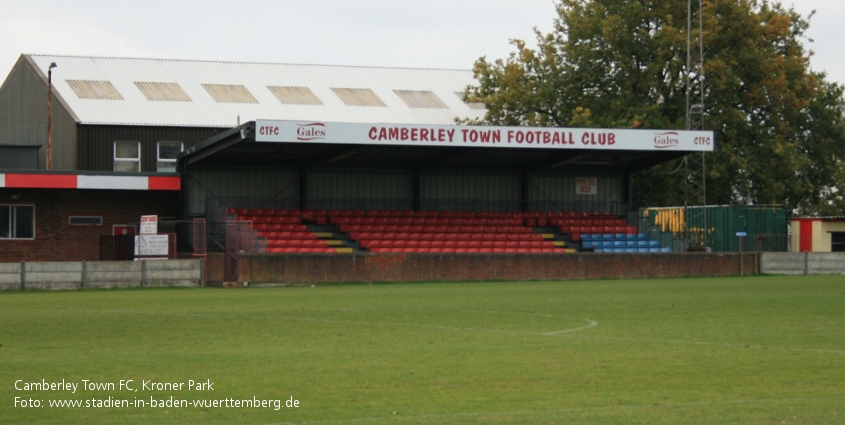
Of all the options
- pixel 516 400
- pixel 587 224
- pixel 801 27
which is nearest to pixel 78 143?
pixel 587 224

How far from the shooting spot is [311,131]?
1497 inches

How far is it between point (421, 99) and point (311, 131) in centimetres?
1966

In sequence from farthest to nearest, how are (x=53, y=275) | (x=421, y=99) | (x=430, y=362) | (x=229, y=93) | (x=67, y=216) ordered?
(x=421, y=99) → (x=229, y=93) → (x=67, y=216) → (x=53, y=275) → (x=430, y=362)

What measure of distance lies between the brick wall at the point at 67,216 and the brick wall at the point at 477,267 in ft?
34.6

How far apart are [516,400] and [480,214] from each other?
113 feet

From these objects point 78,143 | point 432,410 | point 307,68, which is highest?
point 307,68

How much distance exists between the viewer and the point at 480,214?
45.5m

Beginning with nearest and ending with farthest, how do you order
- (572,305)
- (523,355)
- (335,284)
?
(523,355) → (572,305) → (335,284)

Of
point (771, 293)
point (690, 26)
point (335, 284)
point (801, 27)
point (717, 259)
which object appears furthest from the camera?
point (801, 27)

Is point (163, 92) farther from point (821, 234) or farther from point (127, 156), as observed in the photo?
point (821, 234)

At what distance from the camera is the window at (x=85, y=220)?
42.8 m

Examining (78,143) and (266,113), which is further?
(266,113)

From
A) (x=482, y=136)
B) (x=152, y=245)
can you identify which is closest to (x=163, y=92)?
(x=152, y=245)

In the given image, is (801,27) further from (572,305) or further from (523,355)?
(523,355)
